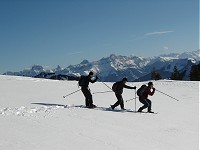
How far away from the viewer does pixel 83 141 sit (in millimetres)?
9164

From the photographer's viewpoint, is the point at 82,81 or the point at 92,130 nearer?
the point at 92,130

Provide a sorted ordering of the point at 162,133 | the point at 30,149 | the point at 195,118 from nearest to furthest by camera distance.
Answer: the point at 30,149
the point at 162,133
the point at 195,118

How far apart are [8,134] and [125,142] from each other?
3.48 metres

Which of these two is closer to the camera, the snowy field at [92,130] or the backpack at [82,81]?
the snowy field at [92,130]

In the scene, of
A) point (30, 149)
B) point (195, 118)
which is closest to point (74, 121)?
point (30, 149)

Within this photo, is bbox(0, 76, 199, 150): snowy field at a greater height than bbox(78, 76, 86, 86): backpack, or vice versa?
bbox(78, 76, 86, 86): backpack

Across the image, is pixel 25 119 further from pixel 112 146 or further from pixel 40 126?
pixel 112 146

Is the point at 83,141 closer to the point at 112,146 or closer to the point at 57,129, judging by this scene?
the point at 112,146

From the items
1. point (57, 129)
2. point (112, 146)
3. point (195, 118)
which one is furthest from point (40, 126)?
point (195, 118)

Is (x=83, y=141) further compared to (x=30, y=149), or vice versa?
(x=83, y=141)

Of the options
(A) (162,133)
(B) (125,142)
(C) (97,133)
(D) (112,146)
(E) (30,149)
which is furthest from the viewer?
(A) (162,133)

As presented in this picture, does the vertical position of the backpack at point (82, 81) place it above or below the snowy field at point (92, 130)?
above

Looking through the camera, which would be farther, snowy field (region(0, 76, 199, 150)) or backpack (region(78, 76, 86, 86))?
backpack (region(78, 76, 86, 86))

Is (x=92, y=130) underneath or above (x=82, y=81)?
underneath
